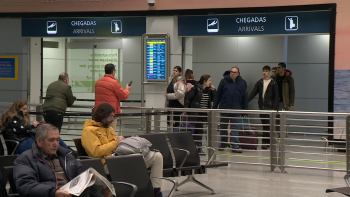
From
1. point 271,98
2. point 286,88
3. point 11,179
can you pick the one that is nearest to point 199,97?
point 271,98

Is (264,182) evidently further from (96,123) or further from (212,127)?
(96,123)

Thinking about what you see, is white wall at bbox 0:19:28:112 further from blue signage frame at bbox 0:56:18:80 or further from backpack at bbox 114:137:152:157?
backpack at bbox 114:137:152:157

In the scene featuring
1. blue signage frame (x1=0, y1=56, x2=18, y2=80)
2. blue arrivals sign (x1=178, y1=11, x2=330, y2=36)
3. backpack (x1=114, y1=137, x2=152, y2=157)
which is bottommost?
backpack (x1=114, y1=137, x2=152, y2=157)

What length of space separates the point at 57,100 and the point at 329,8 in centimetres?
605

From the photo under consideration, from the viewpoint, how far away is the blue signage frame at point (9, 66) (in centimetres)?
1423

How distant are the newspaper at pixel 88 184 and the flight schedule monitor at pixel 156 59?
822 centimetres

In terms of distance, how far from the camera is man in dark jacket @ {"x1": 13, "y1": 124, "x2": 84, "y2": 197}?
4.61 m

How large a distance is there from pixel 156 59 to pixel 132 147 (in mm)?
6428

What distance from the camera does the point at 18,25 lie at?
46.2ft

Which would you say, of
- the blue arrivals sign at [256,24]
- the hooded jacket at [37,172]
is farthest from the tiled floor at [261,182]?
the blue arrivals sign at [256,24]

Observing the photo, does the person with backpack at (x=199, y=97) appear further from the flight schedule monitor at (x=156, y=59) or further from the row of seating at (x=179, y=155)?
the row of seating at (x=179, y=155)

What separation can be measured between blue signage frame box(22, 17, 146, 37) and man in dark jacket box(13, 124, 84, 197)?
827 centimetres

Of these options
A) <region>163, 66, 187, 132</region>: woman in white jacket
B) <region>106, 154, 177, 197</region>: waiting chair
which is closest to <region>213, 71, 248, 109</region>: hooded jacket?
<region>163, 66, 187, 132</region>: woman in white jacket

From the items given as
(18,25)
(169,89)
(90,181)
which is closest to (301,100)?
(169,89)
